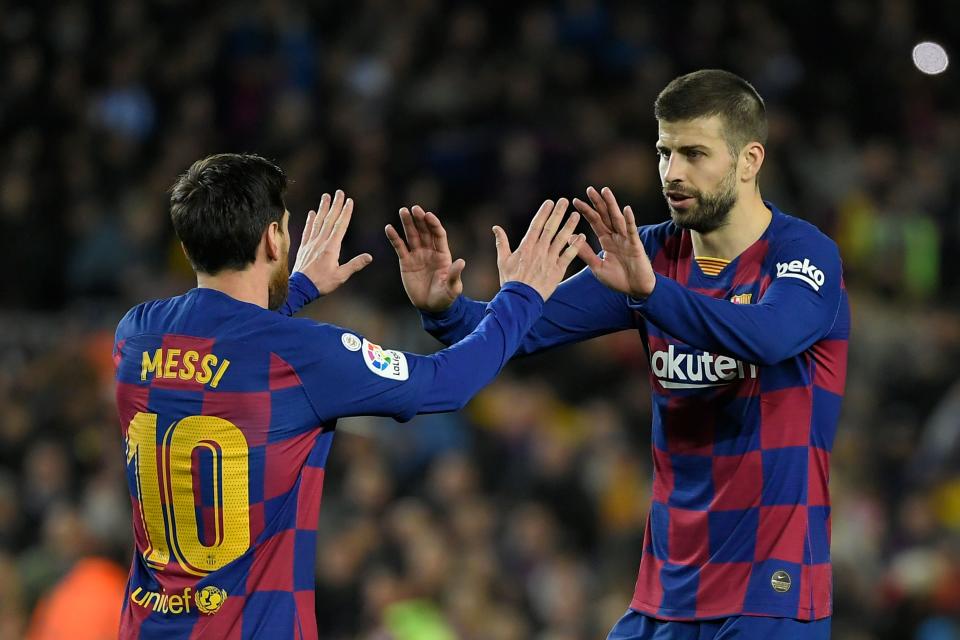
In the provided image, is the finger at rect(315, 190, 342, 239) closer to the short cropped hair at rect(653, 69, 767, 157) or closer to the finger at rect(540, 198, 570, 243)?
the finger at rect(540, 198, 570, 243)

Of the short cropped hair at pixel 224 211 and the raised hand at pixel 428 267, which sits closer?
the short cropped hair at pixel 224 211

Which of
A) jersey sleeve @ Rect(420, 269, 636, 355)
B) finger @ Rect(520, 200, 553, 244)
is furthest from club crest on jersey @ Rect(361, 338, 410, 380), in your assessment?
jersey sleeve @ Rect(420, 269, 636, 355)

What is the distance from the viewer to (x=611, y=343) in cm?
1038

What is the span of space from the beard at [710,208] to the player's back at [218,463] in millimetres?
1217

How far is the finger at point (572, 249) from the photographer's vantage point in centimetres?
418

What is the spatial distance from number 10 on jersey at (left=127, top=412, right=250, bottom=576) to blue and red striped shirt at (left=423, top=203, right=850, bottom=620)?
1184 mm

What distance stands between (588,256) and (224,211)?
3.31ft

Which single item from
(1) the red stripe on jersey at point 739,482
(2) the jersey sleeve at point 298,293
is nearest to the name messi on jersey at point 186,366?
(2) the jersey sleeve at point 298,293

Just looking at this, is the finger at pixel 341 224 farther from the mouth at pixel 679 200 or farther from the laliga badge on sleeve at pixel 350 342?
the mouth at pixel 679 200

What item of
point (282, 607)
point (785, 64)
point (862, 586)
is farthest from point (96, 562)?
point (785, 64)

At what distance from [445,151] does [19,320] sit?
3514 millimetres

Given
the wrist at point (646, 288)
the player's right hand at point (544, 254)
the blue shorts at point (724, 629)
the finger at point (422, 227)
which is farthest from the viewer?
the finger at point (422, 227)

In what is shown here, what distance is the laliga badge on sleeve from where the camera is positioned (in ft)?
12.6

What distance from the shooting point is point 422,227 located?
454 cm
